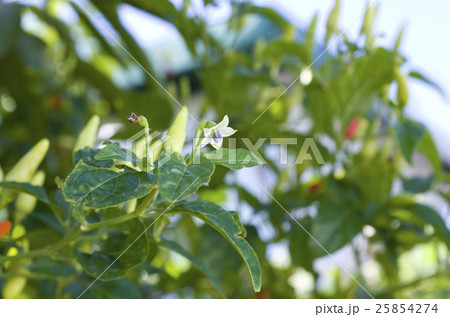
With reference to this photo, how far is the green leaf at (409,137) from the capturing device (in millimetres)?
520

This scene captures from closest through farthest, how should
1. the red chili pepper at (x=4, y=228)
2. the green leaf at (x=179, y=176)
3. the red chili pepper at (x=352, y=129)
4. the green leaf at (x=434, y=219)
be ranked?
the green leaf at (x=179, y=176) < the red chili pepper at (x=4, y=228) < the green leaf at (x=434, y=219) < the red chili pepper at (x=352, y=129)

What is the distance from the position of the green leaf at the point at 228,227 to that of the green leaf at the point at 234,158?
31 millimetres

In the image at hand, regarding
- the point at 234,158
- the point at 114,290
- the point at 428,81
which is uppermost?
the point at 428,81

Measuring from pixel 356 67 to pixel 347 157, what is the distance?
128 millimetres

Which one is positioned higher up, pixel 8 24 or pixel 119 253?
pixel 8 24

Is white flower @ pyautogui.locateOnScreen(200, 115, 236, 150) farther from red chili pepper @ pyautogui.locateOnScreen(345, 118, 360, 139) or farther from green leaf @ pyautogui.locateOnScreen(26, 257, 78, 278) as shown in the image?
red chili pepper @ pyautogui.locateOnScreen(345, 118, 360, 139)

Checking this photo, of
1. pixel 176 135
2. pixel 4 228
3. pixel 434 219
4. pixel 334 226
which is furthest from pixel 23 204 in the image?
pixel 434 219

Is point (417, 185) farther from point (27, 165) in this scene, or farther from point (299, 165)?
point (27, 165)

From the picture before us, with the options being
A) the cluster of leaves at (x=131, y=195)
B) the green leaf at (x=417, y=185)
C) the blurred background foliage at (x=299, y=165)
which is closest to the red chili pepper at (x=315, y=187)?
the blurred background foliage at (x=299, y=165)

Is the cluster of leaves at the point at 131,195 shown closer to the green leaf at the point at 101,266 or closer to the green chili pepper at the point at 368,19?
the green leaf at the point at 101,266

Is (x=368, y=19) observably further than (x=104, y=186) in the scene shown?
Yes

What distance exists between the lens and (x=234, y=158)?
28 cm

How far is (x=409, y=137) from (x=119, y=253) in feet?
1.15
